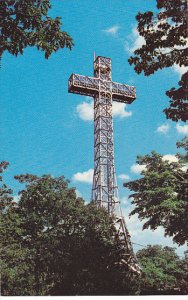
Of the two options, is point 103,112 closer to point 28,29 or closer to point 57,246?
point 57,246

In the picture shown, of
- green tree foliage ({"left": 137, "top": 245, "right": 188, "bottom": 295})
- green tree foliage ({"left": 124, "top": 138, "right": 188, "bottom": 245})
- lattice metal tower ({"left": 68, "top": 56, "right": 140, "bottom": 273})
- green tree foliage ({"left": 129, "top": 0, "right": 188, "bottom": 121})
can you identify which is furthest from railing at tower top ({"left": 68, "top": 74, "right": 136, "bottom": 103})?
green tree foliage ({"left": 129, "top": 0, "right": 188, "bottom": 121})

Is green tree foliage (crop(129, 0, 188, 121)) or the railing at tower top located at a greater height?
the railing at tower top

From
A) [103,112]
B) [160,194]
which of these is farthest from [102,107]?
[160,194]

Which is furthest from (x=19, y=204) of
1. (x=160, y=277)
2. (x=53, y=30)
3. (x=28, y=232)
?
(x=53, y=30)

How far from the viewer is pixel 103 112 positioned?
44.4ft

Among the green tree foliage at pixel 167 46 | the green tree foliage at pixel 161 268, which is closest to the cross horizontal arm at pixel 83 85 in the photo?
the green tree foliage at pixel 161 268

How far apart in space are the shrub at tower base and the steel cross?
8.28ft

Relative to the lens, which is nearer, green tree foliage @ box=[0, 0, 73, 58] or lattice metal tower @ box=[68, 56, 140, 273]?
green tree foliage @ box=[0, 0, 73, 58]

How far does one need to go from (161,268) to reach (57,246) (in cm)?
541

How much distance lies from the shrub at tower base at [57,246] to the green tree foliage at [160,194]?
3.85 ft

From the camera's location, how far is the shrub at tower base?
7828 millimetres

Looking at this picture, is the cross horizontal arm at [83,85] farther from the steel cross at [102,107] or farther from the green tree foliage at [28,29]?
the green tree foliage at [28,29]

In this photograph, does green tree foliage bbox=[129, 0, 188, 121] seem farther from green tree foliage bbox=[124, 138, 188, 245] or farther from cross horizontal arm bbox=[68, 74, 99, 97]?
cross horizontal arm bbox=[68, 74, 99, 97]

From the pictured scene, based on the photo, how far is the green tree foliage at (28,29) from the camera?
3.21 meters
